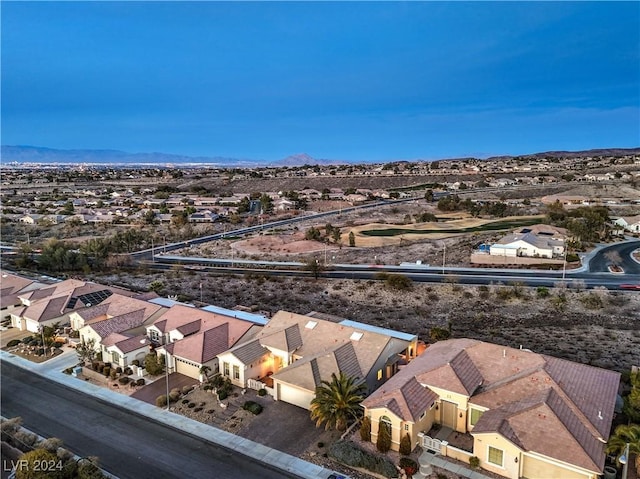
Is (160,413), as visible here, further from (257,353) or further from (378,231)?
(378,231)

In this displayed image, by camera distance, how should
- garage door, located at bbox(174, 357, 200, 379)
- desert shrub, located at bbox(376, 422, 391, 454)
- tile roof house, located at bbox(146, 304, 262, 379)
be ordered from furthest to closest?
tile roof house, located at bbox(146, 304, 262, 379), garage door, located at bbox(174, 357, 200, 379), desert shrub, located at bbox(376, 422, 391, 454)

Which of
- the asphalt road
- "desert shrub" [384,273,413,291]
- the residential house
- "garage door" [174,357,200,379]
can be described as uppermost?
the residential house

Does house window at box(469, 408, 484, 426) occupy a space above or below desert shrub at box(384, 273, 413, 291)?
below

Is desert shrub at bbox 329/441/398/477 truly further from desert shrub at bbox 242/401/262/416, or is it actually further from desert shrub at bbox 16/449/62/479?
desert shrub at bbox 16/449/62/479

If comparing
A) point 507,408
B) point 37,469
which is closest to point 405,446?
point 507,408

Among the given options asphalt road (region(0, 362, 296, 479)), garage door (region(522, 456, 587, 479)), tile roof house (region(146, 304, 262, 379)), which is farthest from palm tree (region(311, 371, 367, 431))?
tile roof house (region(146, 304, 262, 379))

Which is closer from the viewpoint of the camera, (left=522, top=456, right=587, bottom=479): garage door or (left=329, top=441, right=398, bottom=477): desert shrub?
(left=522, top=456, right=587, bottom=479): garage door

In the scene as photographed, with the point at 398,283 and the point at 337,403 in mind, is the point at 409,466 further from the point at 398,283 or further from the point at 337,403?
the point at 398,283
